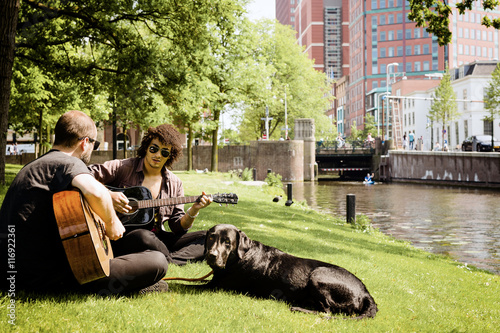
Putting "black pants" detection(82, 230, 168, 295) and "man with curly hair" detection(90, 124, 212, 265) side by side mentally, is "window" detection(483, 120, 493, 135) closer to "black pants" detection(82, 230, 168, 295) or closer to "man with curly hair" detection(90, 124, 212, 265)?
"man with curly hair" detection(90, 124, 212, 265)

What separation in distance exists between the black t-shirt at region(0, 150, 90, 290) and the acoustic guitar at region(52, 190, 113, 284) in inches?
4.6

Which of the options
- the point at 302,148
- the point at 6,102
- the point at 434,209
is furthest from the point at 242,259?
the point at 302,148

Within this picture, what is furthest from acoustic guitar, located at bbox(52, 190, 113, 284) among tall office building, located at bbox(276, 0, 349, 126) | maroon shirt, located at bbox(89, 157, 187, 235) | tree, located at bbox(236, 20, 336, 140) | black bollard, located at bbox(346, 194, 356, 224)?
tall office building, located at bbox(276, 0, 349, 126)

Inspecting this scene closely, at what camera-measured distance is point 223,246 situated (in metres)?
4.48

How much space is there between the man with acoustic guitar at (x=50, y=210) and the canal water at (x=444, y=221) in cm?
939

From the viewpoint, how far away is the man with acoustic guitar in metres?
3.47

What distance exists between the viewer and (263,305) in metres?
4.57

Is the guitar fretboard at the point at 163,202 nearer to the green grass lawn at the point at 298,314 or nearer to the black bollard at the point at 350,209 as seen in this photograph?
the green grass lawn at the point at 298,314

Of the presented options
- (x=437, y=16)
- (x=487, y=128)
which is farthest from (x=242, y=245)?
(x=487, y=128)

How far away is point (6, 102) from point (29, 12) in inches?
165

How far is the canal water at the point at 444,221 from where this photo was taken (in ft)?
43.1

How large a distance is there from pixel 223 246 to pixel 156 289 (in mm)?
729

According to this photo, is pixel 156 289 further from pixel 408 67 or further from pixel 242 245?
pixel 408 67

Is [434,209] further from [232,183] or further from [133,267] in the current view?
[133,267]
